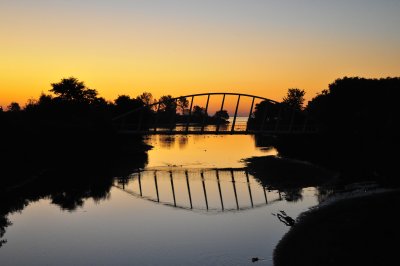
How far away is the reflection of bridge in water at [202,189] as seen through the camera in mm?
39656

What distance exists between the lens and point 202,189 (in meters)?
47.4

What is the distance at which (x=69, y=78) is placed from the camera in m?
112

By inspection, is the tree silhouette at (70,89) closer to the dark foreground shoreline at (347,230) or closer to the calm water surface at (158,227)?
the calm water surface at (158,227)

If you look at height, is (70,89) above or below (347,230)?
above

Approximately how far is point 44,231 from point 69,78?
88.6 m

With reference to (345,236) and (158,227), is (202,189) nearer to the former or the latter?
(158,227)

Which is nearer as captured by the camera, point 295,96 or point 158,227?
point 158,227

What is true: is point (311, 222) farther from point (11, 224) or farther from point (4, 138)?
point (4, 138)

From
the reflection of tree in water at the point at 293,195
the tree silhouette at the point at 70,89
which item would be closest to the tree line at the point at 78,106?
the tree silhouette at the point at 70,89

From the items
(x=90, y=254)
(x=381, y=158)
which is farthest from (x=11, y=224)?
(x=381, y=158)

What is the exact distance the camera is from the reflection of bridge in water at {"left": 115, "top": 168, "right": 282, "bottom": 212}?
39.7 m

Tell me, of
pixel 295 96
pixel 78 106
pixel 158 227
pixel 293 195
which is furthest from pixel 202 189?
pixel 295 96

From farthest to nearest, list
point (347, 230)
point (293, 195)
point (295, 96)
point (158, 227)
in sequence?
point (295, 96)
point (293, 195)
point (158, 227)
point (347, 230)

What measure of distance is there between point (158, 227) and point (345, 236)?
13448 mm
